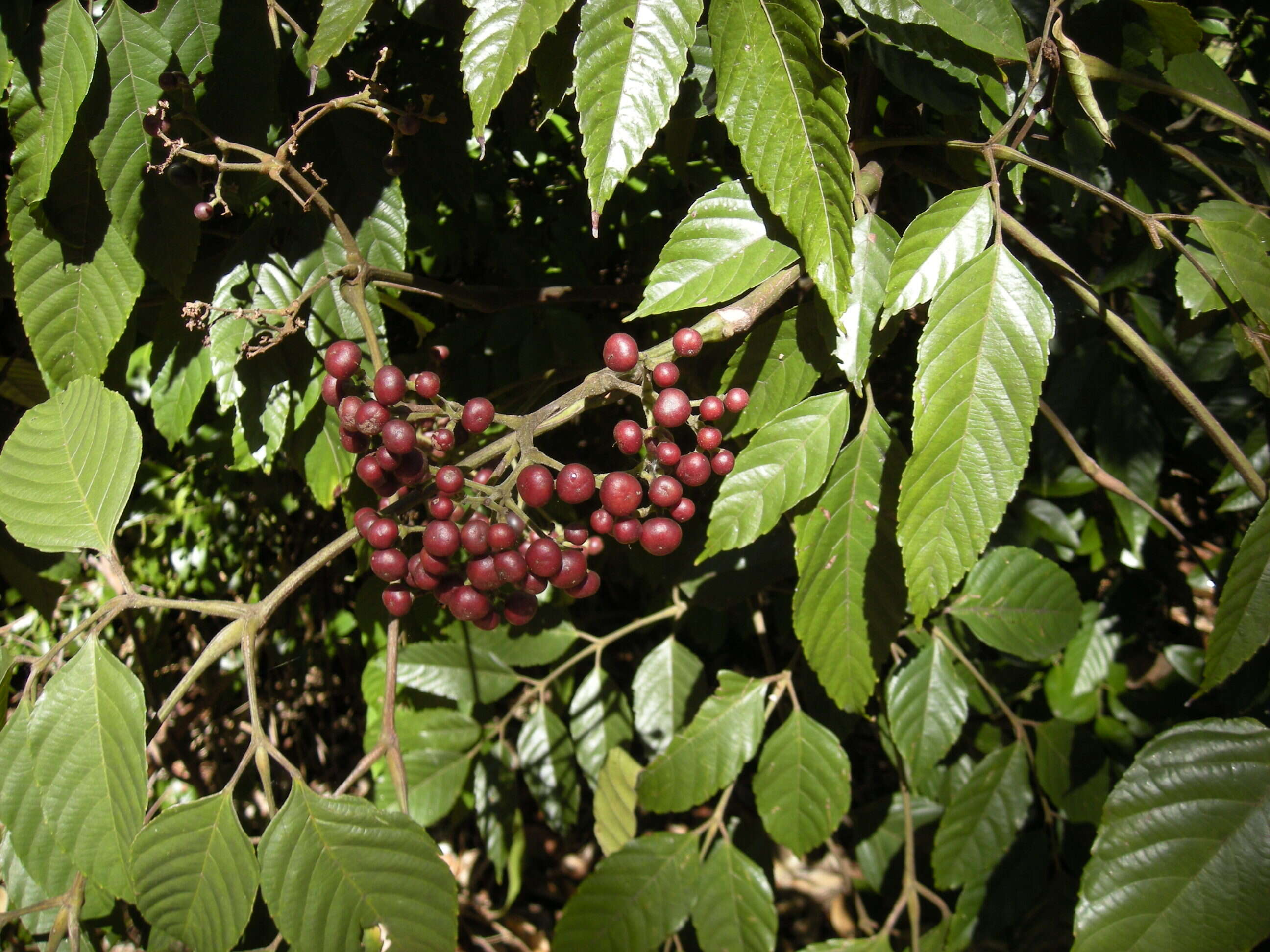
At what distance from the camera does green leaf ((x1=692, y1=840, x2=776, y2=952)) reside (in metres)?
1.35

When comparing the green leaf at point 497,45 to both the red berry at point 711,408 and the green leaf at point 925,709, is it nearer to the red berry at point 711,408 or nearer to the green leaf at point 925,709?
the red berry at point 711,408

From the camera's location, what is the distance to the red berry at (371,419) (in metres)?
0.83

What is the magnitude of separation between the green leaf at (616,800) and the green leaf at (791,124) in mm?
985

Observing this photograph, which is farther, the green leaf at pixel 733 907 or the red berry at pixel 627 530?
the green leaf at pixel 733 907

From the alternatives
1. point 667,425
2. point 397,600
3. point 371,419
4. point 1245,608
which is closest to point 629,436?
point 667,425

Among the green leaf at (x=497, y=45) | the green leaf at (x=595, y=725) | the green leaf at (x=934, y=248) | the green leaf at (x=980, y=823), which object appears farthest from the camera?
the green leaf at (x=595, y=725)

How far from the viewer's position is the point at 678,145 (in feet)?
3.95

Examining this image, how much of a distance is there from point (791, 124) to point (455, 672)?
110cm

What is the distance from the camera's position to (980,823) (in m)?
1.46

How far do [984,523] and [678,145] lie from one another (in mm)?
702

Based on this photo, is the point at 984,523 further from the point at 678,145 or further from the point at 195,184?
the point at 195,184

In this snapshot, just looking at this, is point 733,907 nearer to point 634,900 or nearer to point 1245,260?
point 634,900

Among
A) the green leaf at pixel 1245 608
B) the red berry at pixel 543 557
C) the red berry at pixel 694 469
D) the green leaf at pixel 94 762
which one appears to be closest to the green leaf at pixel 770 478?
the red berry at pixel 694 469

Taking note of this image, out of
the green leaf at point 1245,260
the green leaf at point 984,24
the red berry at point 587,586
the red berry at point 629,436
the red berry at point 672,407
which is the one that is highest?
the green leaf at point 984,24
